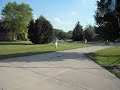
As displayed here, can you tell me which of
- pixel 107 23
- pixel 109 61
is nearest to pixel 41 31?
pixel 107 23

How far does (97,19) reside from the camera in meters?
17.3

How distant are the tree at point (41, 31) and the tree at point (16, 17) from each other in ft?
74.0

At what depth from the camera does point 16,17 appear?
6206cm

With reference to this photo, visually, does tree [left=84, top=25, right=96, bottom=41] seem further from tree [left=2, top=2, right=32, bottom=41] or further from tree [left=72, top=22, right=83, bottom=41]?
tree [left=2, top=2, right=32, bottom=41]

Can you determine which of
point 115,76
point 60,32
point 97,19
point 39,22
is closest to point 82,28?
point 60,32

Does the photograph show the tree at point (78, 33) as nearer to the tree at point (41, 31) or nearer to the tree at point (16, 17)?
the tree at point (16, 17)

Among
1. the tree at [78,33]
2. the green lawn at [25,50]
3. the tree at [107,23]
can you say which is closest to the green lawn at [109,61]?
the tree at [107,23]

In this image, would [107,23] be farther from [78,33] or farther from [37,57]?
[78,33]

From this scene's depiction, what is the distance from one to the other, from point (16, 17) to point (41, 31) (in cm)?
2545

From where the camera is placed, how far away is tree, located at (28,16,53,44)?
38.8 m

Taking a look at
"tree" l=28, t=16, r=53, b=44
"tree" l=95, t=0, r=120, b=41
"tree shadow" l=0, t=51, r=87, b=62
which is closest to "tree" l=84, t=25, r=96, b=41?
"tree" l=28, t=16, r=53, b=44

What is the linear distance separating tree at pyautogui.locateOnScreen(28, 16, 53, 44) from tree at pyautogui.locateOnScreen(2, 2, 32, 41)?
22559 mm

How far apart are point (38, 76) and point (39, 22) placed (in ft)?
104

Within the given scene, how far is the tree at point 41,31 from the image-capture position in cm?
3884
